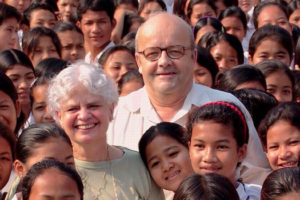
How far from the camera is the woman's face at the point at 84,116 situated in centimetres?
473

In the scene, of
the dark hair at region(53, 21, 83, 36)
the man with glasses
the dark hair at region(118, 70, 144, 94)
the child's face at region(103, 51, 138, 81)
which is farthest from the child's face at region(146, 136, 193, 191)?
the dark hair at region(53, 21, 83, 36)

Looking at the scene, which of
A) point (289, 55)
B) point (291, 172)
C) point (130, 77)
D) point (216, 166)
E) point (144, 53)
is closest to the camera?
point (291, 172)

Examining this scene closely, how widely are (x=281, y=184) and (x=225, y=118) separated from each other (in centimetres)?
78

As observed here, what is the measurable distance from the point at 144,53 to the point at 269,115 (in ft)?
2.79

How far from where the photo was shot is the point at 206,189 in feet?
12.8

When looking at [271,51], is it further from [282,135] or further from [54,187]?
[54,187]

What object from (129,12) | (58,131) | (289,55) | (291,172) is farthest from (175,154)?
(129,12)

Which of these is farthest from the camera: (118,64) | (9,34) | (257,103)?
(9,34)

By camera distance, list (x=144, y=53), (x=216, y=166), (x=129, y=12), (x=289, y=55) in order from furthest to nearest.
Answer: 1. (x=129, y=12)
2. (x=289, y=55)
3. (x=144, y=53)
4. (x=216, y=166)

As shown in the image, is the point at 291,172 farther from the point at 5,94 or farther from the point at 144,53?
the point at 5,94

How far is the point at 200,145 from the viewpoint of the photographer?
462 cm

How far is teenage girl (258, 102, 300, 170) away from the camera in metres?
4.85

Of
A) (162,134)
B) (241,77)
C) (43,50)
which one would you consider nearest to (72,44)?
(43,50)

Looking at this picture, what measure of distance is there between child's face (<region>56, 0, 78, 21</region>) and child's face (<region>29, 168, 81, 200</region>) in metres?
5.84
